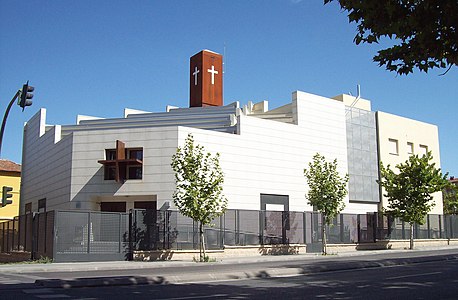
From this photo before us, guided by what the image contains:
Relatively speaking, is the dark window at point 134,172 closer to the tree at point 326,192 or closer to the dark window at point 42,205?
the dark window at point 42,205

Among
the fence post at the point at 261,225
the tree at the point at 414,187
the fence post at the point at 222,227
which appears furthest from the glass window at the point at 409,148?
the fence post at the point at 222,227

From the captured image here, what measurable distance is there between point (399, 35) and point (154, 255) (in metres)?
20.9

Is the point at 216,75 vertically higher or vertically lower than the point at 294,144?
higher

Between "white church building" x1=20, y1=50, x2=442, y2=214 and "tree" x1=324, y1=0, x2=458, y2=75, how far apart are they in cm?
2605

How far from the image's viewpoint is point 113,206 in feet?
117

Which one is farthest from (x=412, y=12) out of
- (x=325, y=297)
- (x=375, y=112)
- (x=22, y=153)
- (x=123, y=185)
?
(x=22, y=153)

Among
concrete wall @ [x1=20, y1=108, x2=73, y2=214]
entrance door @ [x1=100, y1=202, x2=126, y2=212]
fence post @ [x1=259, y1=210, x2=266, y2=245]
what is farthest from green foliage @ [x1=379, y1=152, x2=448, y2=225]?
concrete wall @ [x1=20, y1=108, x2=73, y2=214]

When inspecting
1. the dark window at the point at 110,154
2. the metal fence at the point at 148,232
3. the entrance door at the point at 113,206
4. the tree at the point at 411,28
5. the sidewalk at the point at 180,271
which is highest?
the dark window at the point at 110,154

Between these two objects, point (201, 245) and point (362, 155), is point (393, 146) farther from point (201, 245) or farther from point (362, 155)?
point (201, 245)

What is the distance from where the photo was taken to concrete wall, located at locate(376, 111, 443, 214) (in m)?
47.9

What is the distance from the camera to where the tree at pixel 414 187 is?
3628 cm

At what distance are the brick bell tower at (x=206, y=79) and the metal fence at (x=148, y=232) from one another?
20119 millimetres

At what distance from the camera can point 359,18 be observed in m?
8.55

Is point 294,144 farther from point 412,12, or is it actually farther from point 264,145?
point 412,12
